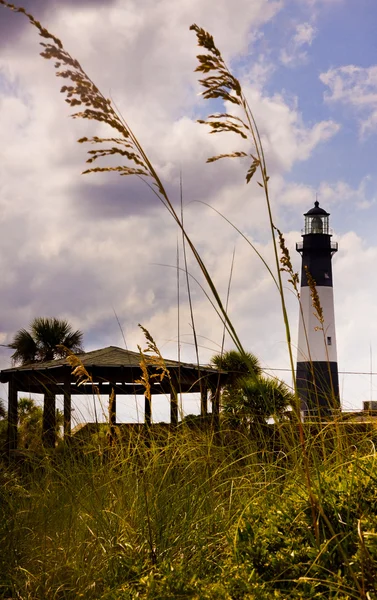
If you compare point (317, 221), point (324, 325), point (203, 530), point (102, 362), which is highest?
point (317, 221)

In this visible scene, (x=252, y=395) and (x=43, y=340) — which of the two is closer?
(x=252, y=395)

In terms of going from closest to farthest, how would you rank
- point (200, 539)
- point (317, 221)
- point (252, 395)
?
point (200, 539) < point (252, 395) < point (317, 221)

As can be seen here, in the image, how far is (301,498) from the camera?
266cm

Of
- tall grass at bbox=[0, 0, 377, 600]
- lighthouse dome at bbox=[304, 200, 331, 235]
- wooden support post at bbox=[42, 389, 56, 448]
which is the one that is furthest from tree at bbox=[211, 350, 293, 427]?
lighthouse dome at bbox=[304, 200, 331, 235]

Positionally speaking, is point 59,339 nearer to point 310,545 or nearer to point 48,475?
point 48,475

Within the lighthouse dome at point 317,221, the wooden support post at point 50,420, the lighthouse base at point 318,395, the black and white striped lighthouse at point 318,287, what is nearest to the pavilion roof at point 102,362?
the wooden support post at point 50,420

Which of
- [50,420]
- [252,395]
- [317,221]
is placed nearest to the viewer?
[252,395]

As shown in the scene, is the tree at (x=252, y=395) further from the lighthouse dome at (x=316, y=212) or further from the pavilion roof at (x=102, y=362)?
the lighthouse dome at (x=316, y=212)

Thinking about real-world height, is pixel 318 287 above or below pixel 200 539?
above

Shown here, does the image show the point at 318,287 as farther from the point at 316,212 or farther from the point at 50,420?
the point at 50,420

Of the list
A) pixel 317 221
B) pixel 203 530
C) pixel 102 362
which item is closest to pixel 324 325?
pixel 317 221

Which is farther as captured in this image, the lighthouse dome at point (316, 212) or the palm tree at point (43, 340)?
the lighthouse dome at point (316, 212)

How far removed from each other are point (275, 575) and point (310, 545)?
0.17 meters

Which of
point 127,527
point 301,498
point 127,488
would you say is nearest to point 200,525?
point 127,527
